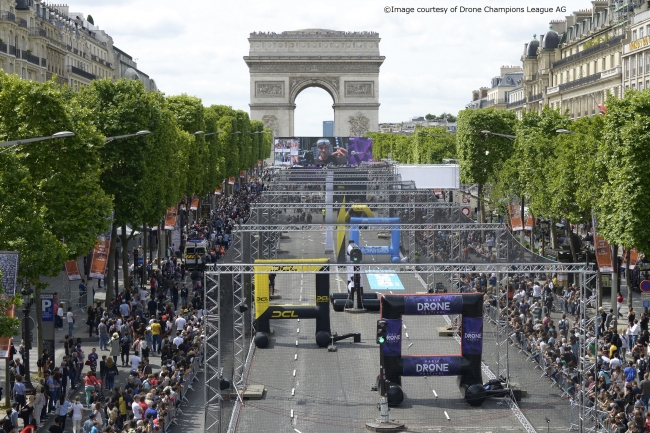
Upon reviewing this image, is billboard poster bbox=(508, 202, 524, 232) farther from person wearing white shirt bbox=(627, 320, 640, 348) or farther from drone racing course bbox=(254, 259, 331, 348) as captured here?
drone racing course bbox=(254, 259, 331, 348)

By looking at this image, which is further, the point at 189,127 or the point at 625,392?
the point at 189,127

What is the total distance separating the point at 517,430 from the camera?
24.3 metres

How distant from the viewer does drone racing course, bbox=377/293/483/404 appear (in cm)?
2577

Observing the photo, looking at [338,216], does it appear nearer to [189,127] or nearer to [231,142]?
[189,127]

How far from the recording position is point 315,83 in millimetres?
175875

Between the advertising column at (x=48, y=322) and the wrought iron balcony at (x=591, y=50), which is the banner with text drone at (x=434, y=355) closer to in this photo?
the advertising column at (x=48, y=322)

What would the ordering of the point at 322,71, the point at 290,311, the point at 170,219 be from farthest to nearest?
the point at 322,71
the point at 170,219
the point at 290,311

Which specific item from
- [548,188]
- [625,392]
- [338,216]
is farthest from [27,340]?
[548,188]

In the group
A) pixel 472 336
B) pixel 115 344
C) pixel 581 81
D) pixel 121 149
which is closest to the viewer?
pixel 472 336

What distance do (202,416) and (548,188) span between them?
87.7 ft

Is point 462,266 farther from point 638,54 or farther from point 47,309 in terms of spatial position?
point 638,54

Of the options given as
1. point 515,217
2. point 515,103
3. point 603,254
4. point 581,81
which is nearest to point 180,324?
point 603,254

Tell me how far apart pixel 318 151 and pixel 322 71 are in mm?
55466

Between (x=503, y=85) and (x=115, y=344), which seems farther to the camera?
(x=503, y=85)
